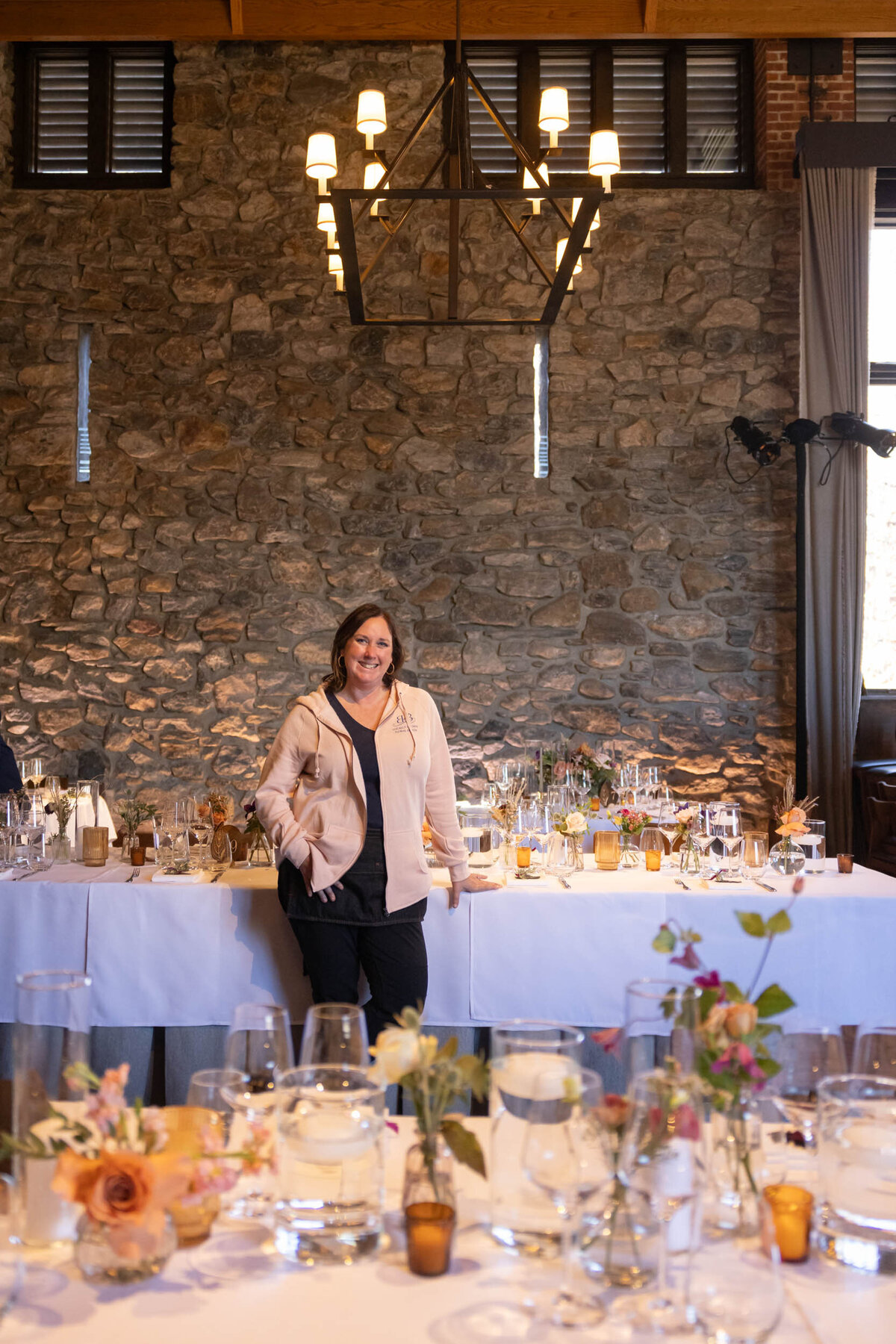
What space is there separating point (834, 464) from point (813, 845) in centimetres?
370

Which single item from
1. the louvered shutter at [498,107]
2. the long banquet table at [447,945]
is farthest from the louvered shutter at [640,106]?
the long banquet table at [447,945]

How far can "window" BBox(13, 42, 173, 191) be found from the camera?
6.98 m

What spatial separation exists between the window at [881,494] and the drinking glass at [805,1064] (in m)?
5.99

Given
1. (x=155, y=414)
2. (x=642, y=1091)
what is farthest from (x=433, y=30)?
(x=642, y=1091)

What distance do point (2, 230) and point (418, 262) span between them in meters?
2.55

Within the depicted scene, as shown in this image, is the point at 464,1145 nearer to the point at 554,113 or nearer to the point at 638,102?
the point at 554,113

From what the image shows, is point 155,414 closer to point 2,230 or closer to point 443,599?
point 2,230

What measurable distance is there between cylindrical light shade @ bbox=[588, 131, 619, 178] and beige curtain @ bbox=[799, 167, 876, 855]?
11.4 feet

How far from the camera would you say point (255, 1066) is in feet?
4.31

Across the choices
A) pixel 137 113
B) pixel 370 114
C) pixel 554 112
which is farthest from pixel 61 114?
pixel 554 112

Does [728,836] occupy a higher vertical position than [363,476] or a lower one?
lower

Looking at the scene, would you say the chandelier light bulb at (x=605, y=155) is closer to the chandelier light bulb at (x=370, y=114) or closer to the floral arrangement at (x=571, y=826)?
the chandelier light bulb at (x=370, y=114)

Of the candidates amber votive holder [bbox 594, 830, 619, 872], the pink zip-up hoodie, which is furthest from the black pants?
amber votive holder [bbox 594, 830, 619, 872]

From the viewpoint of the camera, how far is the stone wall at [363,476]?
682 cm
